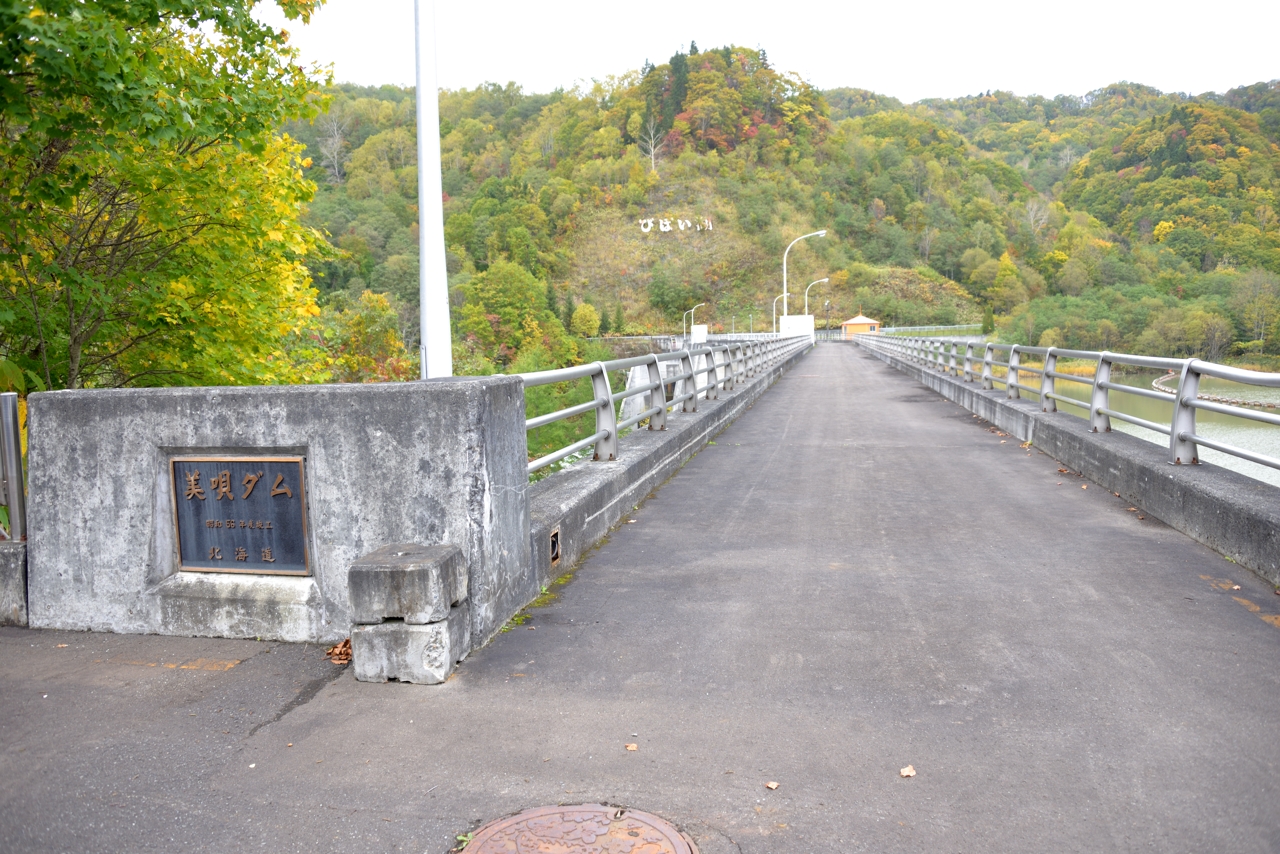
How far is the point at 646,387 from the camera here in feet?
32.3

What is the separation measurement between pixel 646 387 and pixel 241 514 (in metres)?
5.44

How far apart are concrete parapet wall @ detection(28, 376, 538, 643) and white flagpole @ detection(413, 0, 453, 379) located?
372cm

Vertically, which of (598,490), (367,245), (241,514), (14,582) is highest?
(367,245)

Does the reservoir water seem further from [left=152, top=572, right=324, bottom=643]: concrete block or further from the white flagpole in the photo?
[left=152, top=572, right=324, bottom=643]: concrete block

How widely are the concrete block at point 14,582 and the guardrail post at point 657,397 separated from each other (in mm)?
6270

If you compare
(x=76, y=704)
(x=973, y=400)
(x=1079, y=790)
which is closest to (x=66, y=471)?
(x=76, y=704)

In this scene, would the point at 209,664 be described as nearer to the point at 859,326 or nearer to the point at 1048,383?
the point at 1048,383

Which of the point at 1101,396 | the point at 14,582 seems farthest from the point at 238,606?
the point at 1101,396

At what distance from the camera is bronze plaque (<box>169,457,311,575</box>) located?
4840mm

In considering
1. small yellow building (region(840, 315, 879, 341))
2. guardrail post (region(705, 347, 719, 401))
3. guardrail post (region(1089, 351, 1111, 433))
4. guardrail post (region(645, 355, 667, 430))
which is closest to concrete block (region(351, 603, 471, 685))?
guardrail post (region(645, 355, 667, 430))

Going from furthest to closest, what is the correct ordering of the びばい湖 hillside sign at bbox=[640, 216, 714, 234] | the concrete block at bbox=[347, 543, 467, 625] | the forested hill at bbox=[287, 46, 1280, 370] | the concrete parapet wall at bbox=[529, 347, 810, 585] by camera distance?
the びばい湖 hillside sign at bbox=[640, 216, 714, 234]
the forested hill at bbox=[287, 46, 1280, 370]
the concrete parapet wall at bbox=[529, 347, 810, 585]
the concrete block at bbox=[347, 543, 467, 625]

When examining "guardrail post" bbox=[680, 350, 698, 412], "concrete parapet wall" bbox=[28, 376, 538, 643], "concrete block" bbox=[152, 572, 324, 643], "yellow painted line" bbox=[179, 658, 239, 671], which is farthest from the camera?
"guardrail post" bbox=[680, 350, 698, 412]

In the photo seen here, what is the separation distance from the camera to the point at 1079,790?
3207mm

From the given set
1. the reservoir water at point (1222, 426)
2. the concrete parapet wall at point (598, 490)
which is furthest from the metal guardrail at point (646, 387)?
the reservoir water at point (1222, 426)
